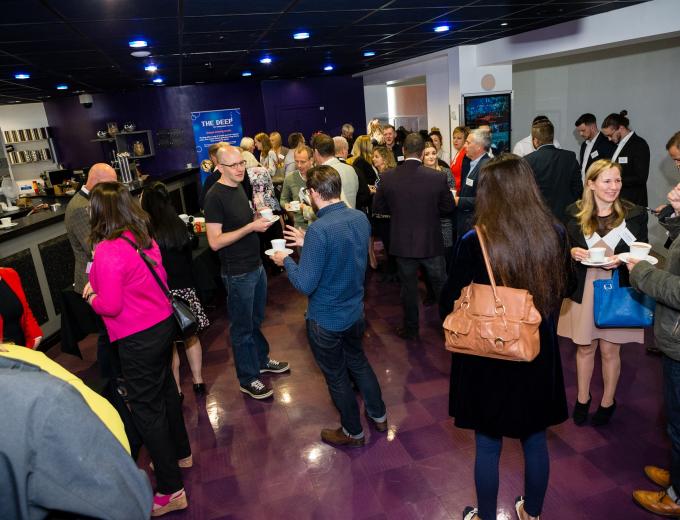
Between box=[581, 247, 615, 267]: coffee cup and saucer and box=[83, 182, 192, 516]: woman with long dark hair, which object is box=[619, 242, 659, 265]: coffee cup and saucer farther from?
box=[83, 182, 192, 516]: woman with long dark hair

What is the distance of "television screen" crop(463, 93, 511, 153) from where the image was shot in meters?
7.43

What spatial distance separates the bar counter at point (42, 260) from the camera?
4.25 meters

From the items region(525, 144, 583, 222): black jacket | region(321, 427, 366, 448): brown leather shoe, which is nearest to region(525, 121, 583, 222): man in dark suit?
region(525, 144, 583, 222): black jacket

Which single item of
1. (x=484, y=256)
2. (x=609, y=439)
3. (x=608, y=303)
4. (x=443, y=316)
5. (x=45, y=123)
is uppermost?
(x=45, y=123)

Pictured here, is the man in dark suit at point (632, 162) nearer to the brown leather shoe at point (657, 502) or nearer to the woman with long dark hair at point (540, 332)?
the brown leather shoe at point (657, 502)

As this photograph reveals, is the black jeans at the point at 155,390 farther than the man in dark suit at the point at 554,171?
No

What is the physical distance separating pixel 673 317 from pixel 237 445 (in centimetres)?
233

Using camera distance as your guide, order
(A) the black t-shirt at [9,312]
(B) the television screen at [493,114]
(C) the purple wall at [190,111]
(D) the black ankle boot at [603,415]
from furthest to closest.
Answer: (C) the purple wall at [190,111], (B) the television screen at [493,114], (D) the black ankle boot at [603,415], (A) the black t-shirt at [9,312]

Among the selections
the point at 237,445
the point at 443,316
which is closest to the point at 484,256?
the point at 443,316

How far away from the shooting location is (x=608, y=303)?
2391 millimetres

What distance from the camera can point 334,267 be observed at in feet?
7.59

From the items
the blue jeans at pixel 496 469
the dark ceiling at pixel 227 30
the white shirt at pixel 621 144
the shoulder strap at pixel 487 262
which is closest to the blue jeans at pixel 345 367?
the blue jeans at pixel 496 469

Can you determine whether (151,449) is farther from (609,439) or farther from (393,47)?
(393,47)

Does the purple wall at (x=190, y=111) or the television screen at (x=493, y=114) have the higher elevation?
the purple wall at (x=190, y=111)
